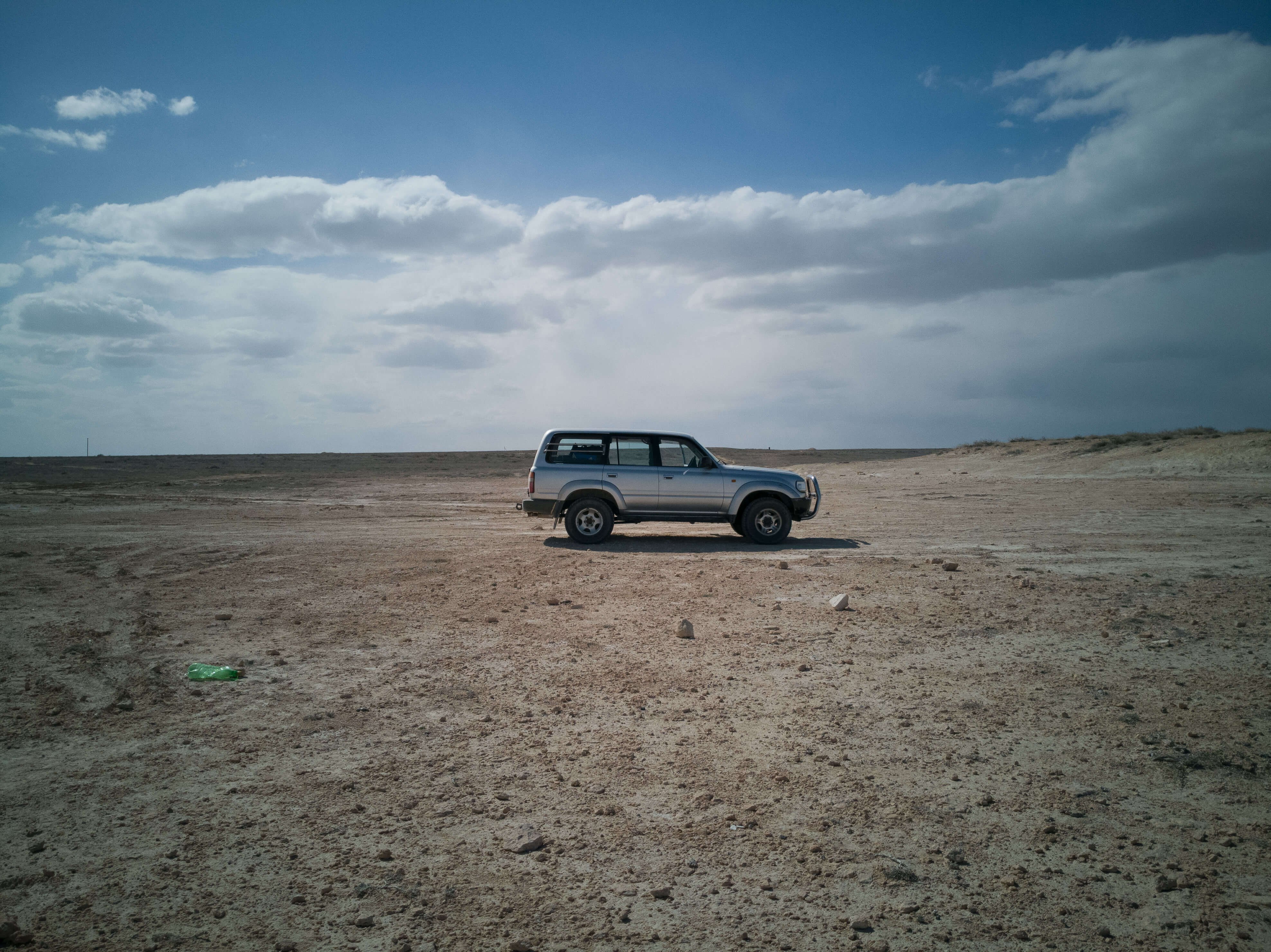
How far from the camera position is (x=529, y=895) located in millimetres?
3156

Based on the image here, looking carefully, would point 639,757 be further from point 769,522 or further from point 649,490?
point 769,522

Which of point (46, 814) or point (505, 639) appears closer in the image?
point (46, 814)

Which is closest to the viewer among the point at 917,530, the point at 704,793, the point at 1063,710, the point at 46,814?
the point at 46,814

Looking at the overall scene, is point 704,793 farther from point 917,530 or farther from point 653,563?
point 917,530

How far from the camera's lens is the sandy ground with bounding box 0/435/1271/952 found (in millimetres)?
3043

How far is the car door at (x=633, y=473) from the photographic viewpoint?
13.4m

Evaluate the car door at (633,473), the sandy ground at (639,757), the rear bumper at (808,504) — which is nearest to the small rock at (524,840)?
the sandy ground at (639,757)

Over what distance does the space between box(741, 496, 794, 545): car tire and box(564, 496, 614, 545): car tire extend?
8.07 feet

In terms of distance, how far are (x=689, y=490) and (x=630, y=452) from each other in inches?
50.1

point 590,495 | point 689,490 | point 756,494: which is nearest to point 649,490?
point 689,490

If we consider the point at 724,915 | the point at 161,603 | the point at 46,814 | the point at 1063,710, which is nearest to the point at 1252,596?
the point at 1063,710

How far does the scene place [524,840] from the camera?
3.55 meters

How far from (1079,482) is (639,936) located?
28849mm

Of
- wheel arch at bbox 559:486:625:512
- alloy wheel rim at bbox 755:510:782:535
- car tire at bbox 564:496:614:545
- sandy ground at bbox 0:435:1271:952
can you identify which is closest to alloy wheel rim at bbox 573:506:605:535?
car tire at bbox 564:496:614:545
